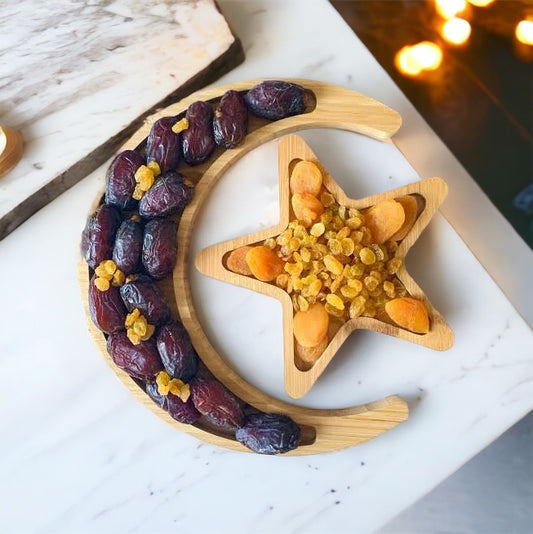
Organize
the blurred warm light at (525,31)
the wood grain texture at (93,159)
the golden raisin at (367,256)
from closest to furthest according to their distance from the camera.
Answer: the golden raisin at (367,256) < the wood grain texture at (93,159) < the blurred warm light at (525,31)

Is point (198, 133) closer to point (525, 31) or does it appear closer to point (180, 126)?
point (180, 126)

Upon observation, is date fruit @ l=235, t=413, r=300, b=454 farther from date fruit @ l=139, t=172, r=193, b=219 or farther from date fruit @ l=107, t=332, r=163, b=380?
date fruit @ l=139, t=172, r=193, b=219

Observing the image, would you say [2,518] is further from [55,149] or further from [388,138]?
[388,138]

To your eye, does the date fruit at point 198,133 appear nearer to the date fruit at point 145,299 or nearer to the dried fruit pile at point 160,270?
the dried fruit pile at point 160,270

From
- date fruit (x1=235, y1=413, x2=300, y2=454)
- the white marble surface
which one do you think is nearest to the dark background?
the white marble surface

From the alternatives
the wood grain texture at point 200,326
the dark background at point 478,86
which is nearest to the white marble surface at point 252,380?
the wood grain texture at point 200,326

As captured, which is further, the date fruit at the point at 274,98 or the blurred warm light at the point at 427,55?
the blurred warm light at the point at 427,55

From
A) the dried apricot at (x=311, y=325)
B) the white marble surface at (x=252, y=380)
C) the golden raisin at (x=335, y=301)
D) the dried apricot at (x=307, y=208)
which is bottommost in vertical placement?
the white marble surface at (x=252, y=380)

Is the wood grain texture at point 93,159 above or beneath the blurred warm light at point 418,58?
above
